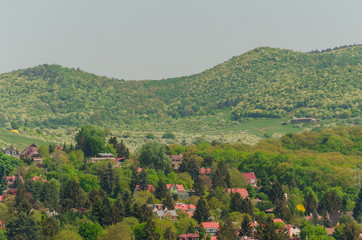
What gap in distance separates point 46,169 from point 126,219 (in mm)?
39857

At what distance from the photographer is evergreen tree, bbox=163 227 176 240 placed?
13088cm

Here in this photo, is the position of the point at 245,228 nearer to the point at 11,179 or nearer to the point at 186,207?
the point at 186,207

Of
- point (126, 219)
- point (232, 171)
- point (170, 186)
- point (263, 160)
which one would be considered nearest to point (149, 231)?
point (126, 219)

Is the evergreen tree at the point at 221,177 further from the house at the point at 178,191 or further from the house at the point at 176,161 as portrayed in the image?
the house at the point at 176,161

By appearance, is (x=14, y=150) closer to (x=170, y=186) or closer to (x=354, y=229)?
(x=170, y=186)

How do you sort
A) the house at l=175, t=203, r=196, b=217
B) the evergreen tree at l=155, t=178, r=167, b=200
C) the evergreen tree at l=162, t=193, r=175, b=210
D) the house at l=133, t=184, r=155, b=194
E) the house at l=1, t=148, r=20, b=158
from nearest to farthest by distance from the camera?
1. the evergreen tree at l=162, t=193, r=175, b=210
2. the house at l=175, t=203, r=196, b=217
3. the evergreen tree at l=155, t=178, r=167, b=200
4. the house at l=133, t=184, r=155, b=194
5. the house at l=1, t=148, r=20, b=158

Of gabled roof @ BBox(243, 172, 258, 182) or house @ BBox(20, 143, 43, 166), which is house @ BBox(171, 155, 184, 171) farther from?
house @ BBox(20, 143, 43, 166)

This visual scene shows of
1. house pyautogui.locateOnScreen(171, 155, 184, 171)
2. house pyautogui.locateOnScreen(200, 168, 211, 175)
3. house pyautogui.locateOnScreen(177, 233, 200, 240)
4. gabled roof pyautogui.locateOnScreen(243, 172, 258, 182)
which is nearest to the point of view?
house pyautogui.locateOnScreen(177, 233, 200, 240)

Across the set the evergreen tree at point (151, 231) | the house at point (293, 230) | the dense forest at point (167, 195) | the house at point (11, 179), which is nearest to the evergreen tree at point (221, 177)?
the dense forest at point (167, 195)

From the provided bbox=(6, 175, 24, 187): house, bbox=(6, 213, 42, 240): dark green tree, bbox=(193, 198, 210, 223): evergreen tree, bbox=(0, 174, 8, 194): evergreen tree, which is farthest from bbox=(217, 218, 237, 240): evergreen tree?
bbox=(0, 174, 8, 194): evergreen tree

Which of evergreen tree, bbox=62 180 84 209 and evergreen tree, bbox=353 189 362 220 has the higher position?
evergreen tree, bbox=62 180 84 209

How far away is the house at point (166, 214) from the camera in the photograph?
145562mm

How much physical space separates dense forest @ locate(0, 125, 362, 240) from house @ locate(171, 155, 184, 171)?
1.52 meters

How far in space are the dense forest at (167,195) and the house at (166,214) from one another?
1.42ft
